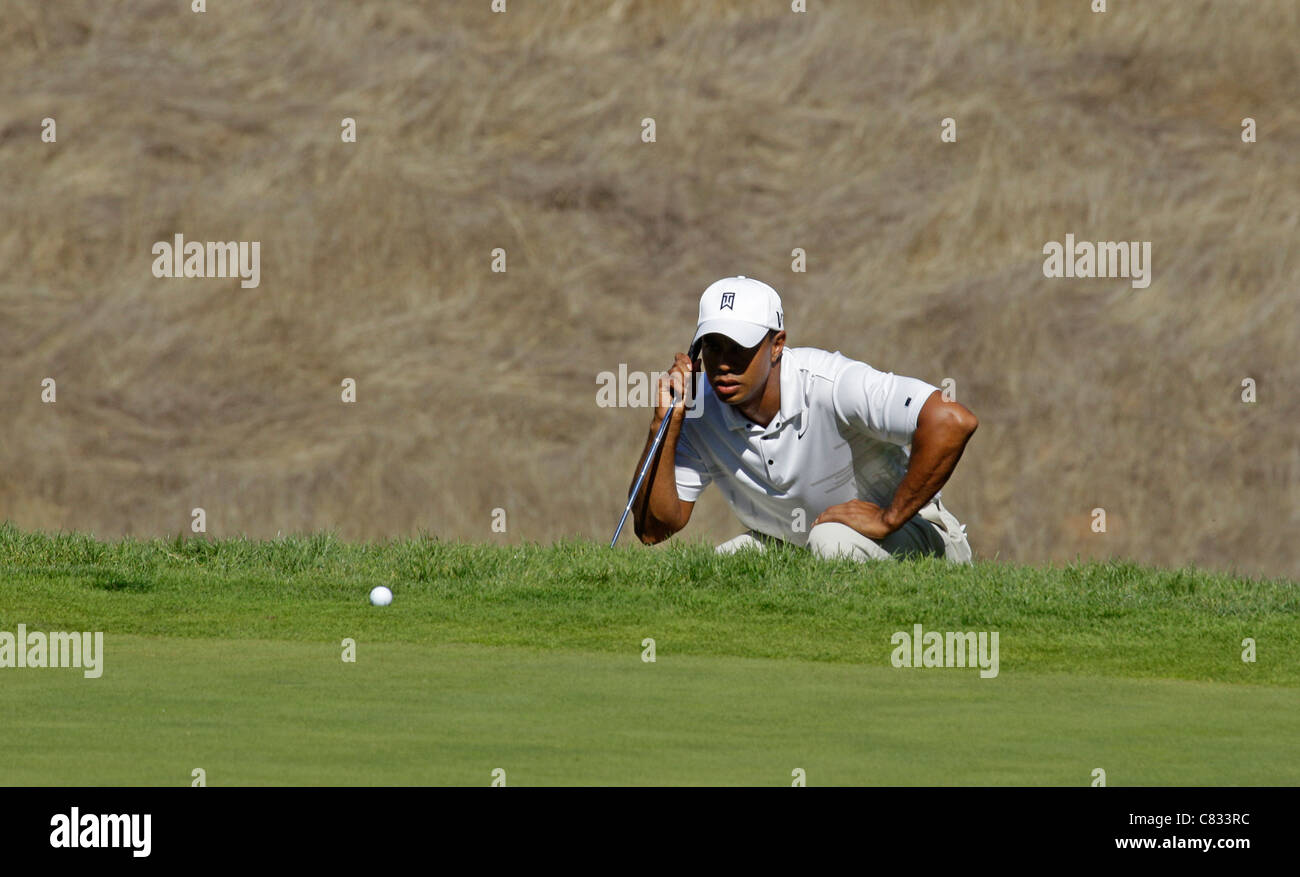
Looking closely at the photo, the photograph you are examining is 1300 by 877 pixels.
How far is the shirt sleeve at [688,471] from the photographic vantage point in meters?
10.7

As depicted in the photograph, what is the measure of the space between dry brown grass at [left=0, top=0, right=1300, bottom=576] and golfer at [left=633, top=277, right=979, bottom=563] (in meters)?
6.80

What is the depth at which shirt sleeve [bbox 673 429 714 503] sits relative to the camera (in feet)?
35.1

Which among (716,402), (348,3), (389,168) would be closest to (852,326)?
(389,168)

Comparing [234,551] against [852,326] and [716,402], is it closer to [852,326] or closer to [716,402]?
[716,402]

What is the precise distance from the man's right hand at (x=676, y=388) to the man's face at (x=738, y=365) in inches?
4.3

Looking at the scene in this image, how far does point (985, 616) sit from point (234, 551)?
4145 mm

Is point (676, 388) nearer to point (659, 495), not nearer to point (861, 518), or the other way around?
point (659, 495)

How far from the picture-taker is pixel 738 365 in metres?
10.1

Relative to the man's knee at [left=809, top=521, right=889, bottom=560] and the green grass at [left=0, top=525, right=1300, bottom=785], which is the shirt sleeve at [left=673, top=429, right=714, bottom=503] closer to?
the green grass at [left=0, top=525, right=1300, bottom=785]

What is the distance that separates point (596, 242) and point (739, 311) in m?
9.58

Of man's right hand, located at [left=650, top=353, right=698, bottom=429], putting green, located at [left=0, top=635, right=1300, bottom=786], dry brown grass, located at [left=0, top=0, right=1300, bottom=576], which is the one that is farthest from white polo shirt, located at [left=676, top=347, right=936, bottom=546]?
dry brown grass, located at [left=0, top=0, right=1300, bottom=576]

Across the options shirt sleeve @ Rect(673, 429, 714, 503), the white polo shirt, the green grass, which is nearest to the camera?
the green grass

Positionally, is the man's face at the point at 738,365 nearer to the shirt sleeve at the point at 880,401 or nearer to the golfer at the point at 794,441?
the golfer at the point at 794,441

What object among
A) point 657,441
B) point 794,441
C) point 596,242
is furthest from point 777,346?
point 596,242
